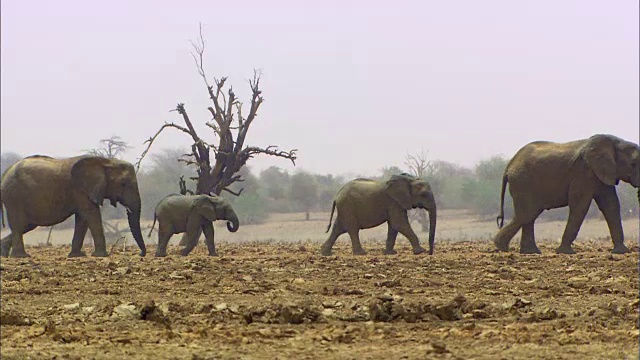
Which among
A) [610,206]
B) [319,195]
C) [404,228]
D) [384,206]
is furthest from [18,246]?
[319,195]

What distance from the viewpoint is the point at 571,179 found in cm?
2031

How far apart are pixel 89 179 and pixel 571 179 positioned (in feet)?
26.2

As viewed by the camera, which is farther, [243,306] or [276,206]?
[276,206]

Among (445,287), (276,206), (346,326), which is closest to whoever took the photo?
(346,326)

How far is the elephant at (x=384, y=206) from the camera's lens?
69.5 feet

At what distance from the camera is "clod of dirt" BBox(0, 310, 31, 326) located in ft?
32.1

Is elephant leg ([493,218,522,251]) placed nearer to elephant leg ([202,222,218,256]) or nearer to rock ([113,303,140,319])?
elephant leg ([202,222,218,256])

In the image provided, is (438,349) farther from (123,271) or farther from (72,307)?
(123,271)

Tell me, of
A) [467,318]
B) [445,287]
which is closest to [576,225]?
[445,287]

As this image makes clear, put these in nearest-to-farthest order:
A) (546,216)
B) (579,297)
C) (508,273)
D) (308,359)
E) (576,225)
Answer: (308,359) < (579,297) < (508,273) < (576,225) < (546,216)

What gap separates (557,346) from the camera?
834cm

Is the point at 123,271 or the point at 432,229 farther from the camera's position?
the point at 432,229

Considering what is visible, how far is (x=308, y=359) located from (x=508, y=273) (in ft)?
23.1

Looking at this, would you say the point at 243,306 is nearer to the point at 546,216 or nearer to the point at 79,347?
the point at 79,347
